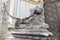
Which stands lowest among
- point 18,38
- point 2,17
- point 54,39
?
point 54,39

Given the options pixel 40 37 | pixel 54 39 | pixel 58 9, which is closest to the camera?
pixel 40 37

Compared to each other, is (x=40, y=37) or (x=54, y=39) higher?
(x=40, y=37)

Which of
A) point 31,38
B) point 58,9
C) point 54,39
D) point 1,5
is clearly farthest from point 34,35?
point 58,9

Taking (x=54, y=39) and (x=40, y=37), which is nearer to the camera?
(x=40, y=37)

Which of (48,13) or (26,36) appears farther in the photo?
(48,13)

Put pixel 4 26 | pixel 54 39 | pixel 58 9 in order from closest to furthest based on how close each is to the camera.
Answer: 1. pixel 4 26
2. pixel 54 39
3. pixel 58 9

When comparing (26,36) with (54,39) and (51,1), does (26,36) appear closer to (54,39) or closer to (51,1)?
(54,39)

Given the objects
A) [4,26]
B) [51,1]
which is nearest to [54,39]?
[51,1]

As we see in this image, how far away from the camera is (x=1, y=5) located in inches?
137

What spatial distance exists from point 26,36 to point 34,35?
5.4 inches

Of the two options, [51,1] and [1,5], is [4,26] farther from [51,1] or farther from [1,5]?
[51,1]

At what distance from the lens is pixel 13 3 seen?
342cm

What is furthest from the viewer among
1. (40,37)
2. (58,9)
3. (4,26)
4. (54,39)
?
(58,9)

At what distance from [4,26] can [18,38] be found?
789mm
